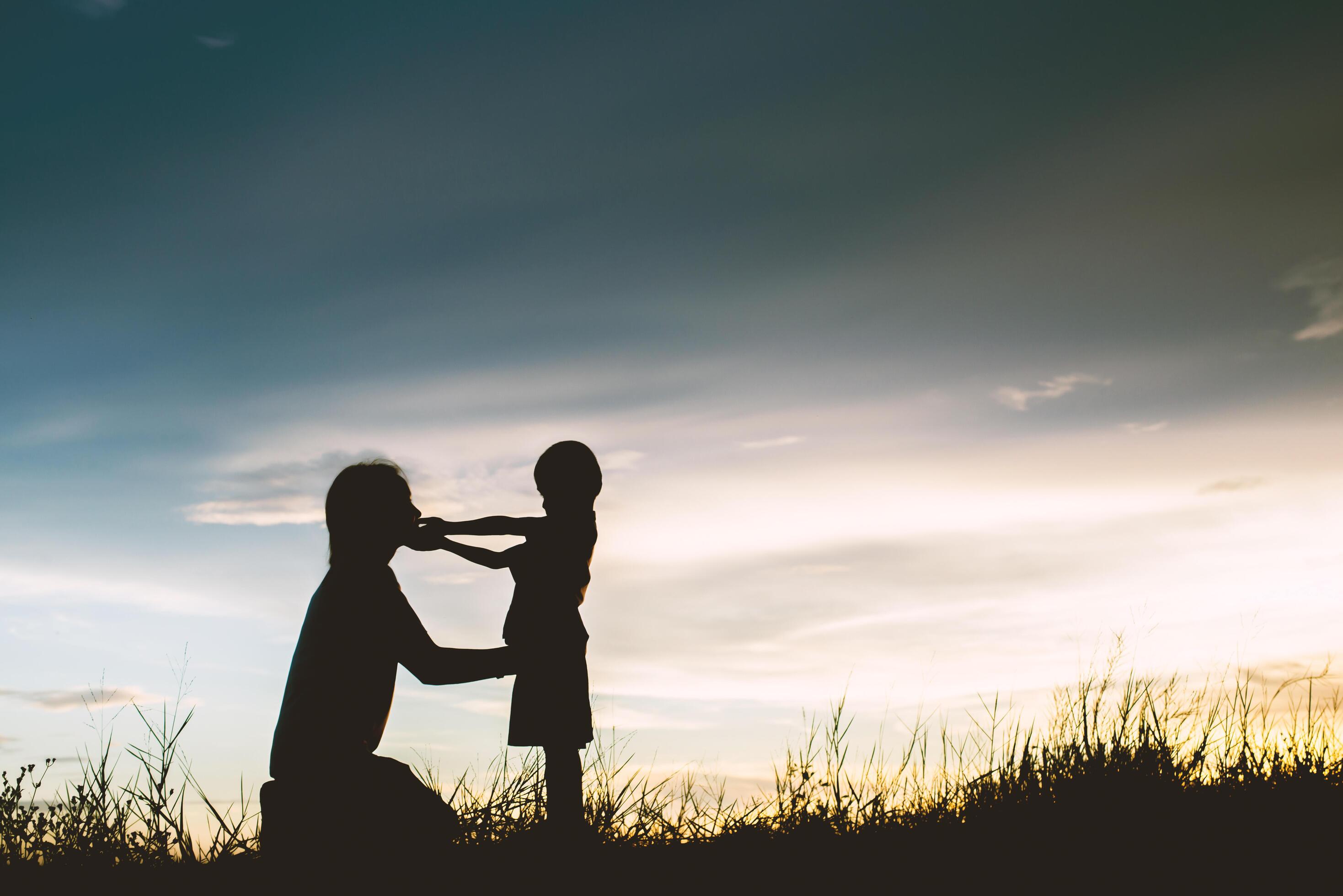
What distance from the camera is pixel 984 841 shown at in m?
4.59

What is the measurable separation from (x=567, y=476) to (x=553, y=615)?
2.27 ft

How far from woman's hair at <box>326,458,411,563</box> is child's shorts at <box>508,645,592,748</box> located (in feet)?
3.10

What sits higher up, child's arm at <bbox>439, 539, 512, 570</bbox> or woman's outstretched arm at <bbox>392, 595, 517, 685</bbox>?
child's arm at <bbox>439, 539, 512, 570</bbox>

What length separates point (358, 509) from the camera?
13.7 ft

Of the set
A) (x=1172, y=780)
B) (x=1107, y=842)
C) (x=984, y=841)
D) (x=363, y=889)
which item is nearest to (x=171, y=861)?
(x=363, y=889)

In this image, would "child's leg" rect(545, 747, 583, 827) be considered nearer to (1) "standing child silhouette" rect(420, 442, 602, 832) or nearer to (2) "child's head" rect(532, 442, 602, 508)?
(1) "standing child silhouette" rect(420, 442, 602, 832)

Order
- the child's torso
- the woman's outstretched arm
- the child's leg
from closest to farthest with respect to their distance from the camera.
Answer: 1. the woman's outstretched arm
2. the child's leg
3. the child's torso

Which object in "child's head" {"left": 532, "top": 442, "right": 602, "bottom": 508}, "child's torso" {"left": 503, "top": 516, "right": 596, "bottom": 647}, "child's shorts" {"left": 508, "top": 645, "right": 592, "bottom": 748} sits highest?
"child's head" {"left": 532, "top": 442, "right": 602, "bottom": 508}

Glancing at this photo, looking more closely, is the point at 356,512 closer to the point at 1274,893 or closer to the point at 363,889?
the point at 363,889

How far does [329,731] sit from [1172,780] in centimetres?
452

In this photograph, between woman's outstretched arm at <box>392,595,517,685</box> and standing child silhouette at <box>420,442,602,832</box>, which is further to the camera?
standing child silhouette at <box>420,442,602,832</box>

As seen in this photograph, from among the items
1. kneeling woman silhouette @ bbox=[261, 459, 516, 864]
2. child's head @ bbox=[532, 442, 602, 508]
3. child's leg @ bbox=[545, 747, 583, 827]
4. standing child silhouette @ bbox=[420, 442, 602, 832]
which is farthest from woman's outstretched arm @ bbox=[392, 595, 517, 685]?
child's head @ bbox=[532, 442, 602, 508]

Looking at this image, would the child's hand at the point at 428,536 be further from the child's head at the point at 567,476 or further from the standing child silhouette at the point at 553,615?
the child's head at the point at 567,476

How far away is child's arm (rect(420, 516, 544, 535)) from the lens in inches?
177
